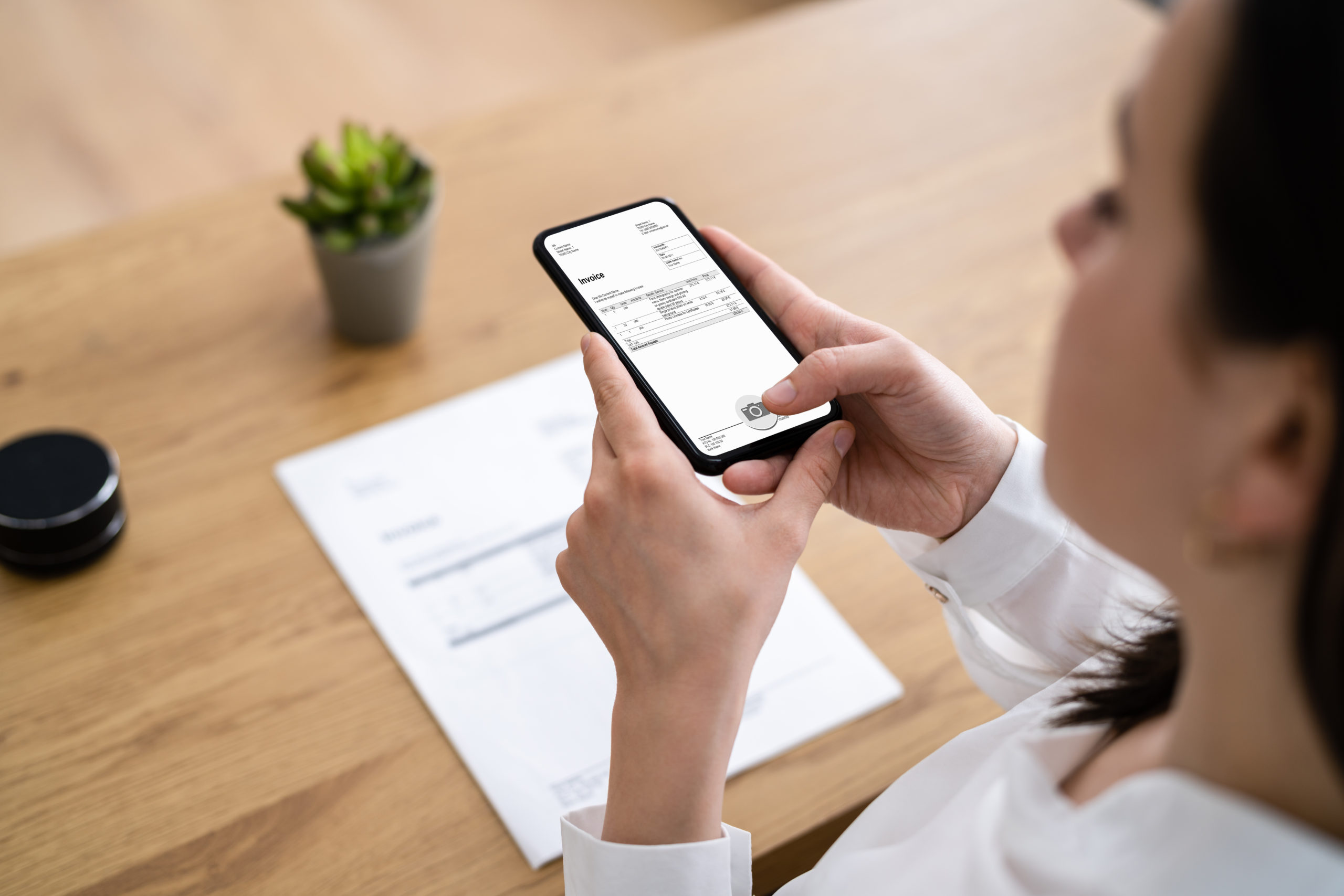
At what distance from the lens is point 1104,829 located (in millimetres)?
505

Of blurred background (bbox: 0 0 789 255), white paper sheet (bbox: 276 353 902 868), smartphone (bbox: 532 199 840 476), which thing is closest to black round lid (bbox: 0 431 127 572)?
white paper sheet (bbox: 276 353 902 868)

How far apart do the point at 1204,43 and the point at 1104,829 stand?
336 millimetres

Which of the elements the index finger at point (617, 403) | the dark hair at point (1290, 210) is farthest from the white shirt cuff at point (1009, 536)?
the dark hair at point (1290, 210)

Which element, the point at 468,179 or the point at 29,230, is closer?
the point at 468,179

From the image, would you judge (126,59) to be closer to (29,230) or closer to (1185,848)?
(29,230)

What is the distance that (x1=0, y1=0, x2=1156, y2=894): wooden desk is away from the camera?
727 mm

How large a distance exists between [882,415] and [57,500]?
602 mm

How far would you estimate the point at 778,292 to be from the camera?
31.2 inches

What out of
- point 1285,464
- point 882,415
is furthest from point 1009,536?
point 1285,464

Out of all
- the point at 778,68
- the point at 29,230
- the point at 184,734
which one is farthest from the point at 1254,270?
the point at 29,230

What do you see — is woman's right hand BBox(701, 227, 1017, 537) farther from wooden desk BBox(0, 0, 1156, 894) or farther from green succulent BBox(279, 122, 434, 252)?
green succulent BBox(279, 122, 434, 252)

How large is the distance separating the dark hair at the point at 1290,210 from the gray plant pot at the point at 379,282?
27.8 inches

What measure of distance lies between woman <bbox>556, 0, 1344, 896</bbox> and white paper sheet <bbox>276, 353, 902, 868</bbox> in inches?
3.8

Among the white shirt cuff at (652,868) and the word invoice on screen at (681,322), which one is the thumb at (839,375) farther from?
the white shirt cuff at (652,868)
